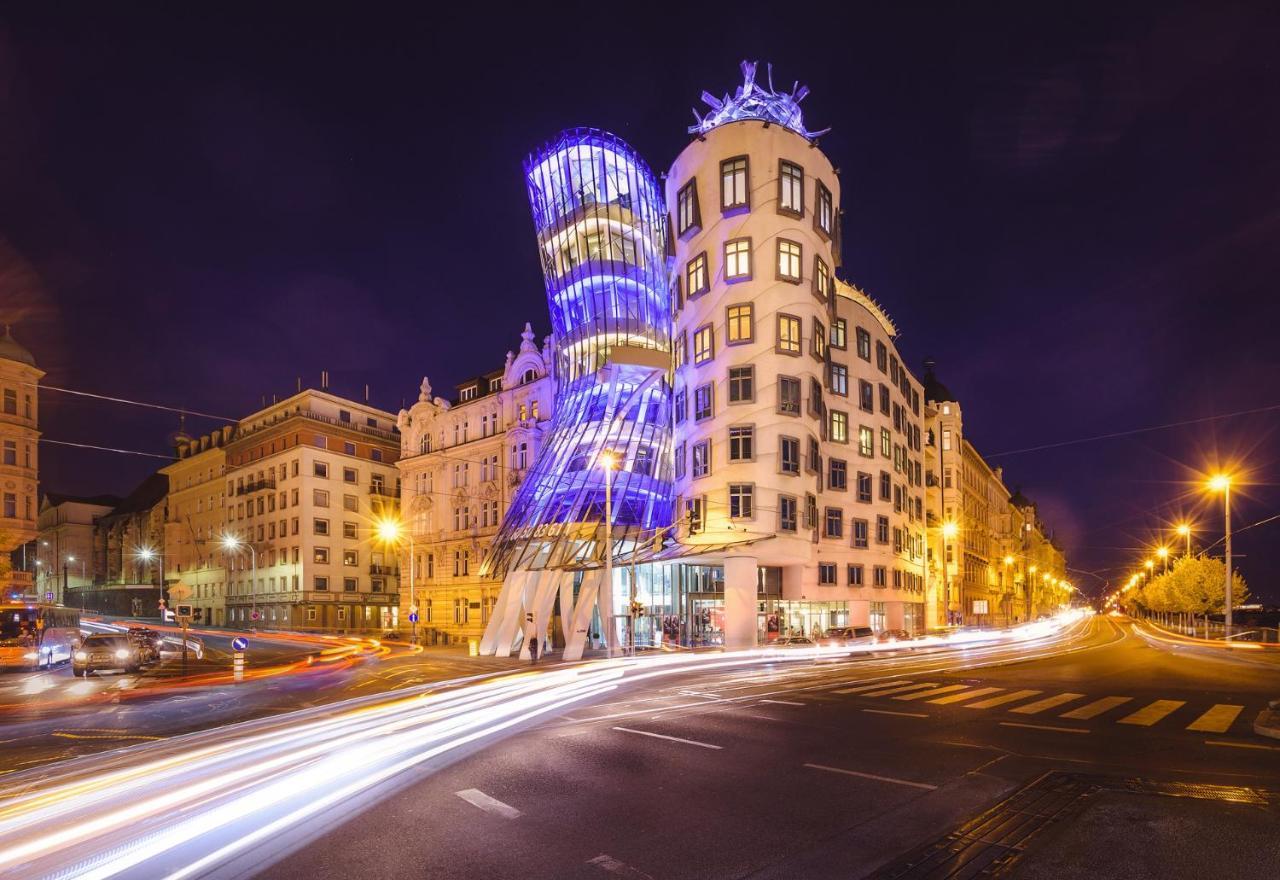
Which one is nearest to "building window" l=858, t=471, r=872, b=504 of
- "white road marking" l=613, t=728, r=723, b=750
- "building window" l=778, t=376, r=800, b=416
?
"building window" l=778, t=376, r=800, b=416

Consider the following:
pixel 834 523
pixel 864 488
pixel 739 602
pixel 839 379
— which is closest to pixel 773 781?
pixel 739 602

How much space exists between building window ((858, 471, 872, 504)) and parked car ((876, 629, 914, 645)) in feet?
28.0

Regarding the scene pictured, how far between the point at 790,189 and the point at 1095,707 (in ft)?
106

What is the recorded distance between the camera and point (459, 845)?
7844 millimetres

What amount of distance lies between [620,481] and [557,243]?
71.9 feet

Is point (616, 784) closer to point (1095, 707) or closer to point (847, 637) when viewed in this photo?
point (1095, 707)

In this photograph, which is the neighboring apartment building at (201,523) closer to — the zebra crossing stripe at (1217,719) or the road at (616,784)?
the road at (616,784)

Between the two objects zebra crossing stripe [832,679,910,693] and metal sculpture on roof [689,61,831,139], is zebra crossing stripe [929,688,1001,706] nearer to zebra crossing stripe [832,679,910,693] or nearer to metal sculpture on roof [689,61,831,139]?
zebra crossing stripe [832,679,910,693]

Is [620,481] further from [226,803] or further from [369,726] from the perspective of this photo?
[226,803]

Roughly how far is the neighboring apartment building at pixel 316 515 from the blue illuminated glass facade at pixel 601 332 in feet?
103

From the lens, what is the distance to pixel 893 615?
5241 centimetres

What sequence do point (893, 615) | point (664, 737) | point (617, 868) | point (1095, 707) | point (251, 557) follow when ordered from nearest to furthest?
point (617, 868), point (664, 737), point (1095, 707), point (893, 615), point (251, 557)

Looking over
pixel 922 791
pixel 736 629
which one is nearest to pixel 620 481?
pixel 736 629

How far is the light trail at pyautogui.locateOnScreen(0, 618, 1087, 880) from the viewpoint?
24.2 ft
